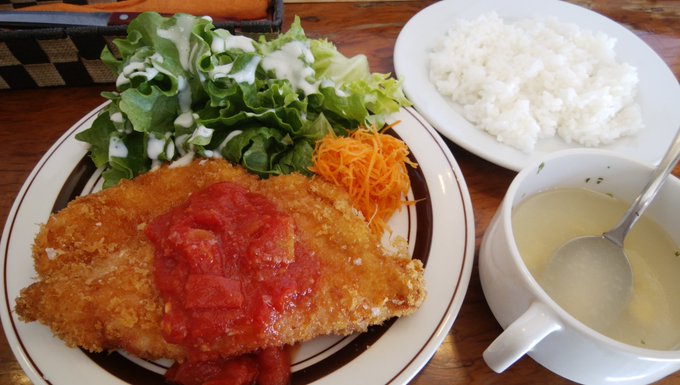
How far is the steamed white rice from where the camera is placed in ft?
6.26

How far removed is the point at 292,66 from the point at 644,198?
1289 millimetres

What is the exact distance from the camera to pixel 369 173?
1634 millimetres

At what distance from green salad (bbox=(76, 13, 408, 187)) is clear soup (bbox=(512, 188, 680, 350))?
2.41 feet

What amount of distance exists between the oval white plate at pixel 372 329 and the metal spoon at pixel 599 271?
26cm

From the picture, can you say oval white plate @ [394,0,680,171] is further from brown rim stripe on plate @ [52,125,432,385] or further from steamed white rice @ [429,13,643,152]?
brown rim stripe on plate @ [52,125,432,385]

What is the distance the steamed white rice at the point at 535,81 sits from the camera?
6.26 ft

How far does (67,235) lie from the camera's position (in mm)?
1396

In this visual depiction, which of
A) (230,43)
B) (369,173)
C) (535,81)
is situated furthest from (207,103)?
(535,81)

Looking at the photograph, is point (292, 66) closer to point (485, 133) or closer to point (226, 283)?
point (485, 133)

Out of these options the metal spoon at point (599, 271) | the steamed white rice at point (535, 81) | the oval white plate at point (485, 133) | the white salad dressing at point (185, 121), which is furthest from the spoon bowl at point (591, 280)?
the white salad dressing at point (185, 121)

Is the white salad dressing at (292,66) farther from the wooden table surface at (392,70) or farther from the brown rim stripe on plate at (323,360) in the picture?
the brown rim stripe on plate at (323,360)

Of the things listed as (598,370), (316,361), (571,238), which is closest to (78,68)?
(316,361)

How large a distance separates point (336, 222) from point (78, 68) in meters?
1.40

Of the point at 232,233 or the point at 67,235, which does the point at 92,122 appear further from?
the point at 232,233
